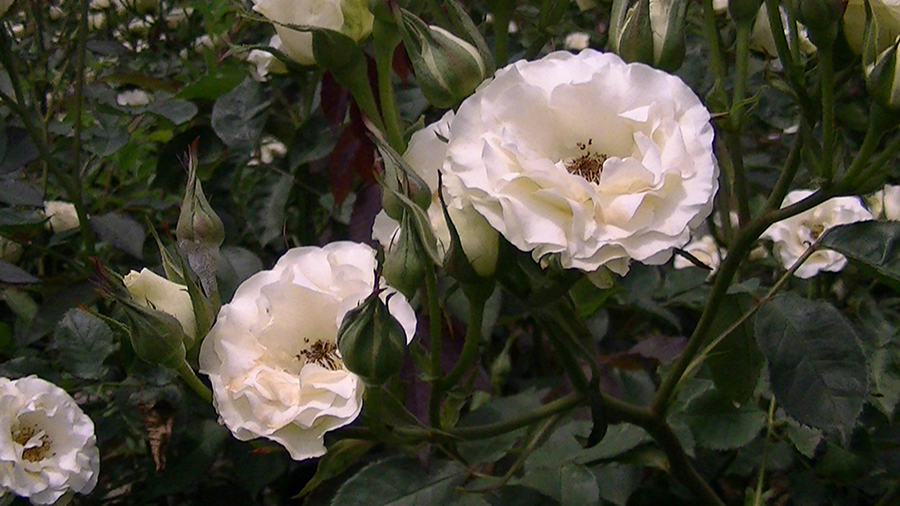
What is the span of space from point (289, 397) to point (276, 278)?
110mm

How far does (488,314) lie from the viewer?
103cm

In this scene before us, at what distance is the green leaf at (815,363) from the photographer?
744 mm

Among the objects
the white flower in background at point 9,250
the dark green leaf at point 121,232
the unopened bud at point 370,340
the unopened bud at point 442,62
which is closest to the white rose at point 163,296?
the unopened bud at point 370,340

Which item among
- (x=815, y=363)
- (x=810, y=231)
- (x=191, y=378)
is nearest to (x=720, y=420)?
(x=815, y=363)

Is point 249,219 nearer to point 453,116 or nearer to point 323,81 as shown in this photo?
point 323,81

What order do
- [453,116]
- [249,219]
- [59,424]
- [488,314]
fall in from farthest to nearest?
[249,219]
[488,314]
[59,424]
[453,116]

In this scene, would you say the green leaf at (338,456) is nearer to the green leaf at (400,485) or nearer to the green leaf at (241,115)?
the green leaf at (400,485)

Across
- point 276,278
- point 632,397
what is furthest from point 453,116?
point 632,397

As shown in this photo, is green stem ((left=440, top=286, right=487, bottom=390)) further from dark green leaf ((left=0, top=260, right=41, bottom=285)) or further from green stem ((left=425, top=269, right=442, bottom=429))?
dark green leaf ((left=0, top=260, right=41, bottom=285))

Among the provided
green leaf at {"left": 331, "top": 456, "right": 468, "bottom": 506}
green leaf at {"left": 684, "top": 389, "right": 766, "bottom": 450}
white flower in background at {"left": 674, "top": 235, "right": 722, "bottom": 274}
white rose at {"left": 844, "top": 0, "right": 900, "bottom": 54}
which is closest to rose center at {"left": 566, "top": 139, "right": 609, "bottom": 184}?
white rose at {"left": 844, "top": 0, "right": 900, "bottom": 54}

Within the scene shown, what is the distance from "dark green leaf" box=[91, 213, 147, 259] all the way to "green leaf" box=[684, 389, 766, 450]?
2.39ft

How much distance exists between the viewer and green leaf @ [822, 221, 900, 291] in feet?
2.35

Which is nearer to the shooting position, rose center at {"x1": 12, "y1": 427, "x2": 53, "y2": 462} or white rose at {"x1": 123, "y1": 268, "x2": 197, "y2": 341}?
white rose at {"x1": 123, "y1": 268, "x2": 197, "y2": 341}

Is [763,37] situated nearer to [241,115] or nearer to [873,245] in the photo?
[873,245]
